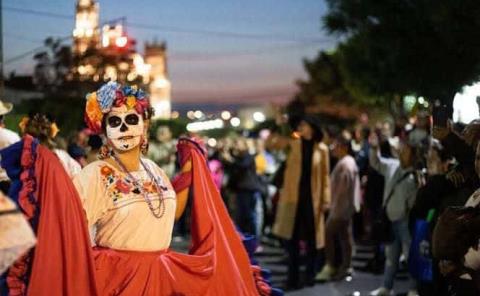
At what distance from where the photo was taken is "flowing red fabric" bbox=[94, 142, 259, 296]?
16.8ft

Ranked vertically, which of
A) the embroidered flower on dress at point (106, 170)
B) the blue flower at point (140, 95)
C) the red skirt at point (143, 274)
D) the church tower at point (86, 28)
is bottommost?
the red skirt at point (143, 274)

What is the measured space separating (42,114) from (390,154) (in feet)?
15.3

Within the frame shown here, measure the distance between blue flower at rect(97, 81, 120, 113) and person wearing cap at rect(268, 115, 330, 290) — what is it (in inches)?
211

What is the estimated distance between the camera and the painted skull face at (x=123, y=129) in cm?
548

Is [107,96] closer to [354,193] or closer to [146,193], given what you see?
[146,193]

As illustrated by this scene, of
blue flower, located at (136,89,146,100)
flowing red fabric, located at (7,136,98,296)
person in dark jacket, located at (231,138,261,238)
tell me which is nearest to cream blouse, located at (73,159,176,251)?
flowing red fabric, located at (7,136,98,296)

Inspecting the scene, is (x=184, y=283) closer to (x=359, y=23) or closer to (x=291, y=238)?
(x=291, y=238)

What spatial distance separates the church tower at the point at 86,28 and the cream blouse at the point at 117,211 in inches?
379

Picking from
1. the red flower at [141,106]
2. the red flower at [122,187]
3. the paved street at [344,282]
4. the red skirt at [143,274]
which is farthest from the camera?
the paved street at [344,282]

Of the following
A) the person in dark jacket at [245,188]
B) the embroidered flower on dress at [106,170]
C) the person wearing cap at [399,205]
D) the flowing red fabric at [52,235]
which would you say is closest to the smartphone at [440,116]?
the person wearing cap at [399,205]

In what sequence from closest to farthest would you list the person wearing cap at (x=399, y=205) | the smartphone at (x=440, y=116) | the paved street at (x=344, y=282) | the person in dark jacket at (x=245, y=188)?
the smartphone at (x=440, y=116) → the person wearing cap at (x=399, y=205) → the paved street at (x=344, y=282) → the person in dark jacket at (x=245, y=188)

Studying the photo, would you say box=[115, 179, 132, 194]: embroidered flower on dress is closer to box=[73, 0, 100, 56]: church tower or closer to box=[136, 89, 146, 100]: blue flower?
box=[136, 89, 146, 100]: blue flower

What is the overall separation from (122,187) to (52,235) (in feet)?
2.35

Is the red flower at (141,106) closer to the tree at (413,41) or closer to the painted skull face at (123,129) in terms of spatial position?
the painted skull face at (123,129)
